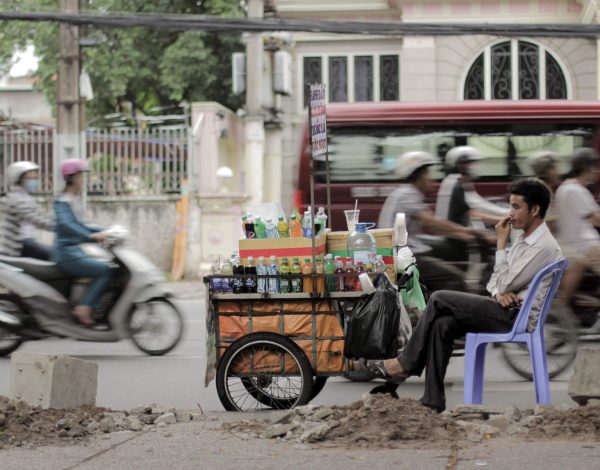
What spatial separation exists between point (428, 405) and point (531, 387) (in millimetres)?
2555

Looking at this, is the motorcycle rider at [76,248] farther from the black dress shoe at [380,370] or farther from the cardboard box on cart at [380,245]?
the black dress shoe at [380,370]

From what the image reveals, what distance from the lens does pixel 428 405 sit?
679cm

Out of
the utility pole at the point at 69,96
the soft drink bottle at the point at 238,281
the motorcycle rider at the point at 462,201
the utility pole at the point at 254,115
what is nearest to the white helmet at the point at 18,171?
the motorcycle rider at the point at 462,201

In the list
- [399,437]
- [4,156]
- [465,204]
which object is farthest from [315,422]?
[4,156]

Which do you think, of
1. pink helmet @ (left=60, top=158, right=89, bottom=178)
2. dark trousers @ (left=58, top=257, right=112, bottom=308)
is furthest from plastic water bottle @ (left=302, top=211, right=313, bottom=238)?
pink helmet @ (left=60, top=158, right=89, bottom=178)

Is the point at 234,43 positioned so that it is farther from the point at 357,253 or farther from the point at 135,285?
the point at 357,253

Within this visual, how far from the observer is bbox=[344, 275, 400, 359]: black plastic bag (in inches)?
282

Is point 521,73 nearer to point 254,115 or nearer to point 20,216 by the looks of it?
point 254,115

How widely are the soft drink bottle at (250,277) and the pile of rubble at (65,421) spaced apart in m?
0.87

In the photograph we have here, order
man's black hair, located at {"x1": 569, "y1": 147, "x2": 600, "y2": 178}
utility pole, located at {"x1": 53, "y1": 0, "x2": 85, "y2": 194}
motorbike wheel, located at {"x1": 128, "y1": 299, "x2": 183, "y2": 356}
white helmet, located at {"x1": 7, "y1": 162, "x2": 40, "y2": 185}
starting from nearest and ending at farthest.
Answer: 1. man's black hair, located at {"x1": 569, "y1": 147, "x2": 600, "y2": 178}
2. motorbike wheel, located at {"x1": 128, "y1": 299, "x2": 183, "y2": 356}
3. white helmet, located at {"x1": 7, "y1": 162, "x2": 40, "y2": 185}
4. utility pole, located at {"x1": 53, "y1": 0, "x2": 85, "y2": 194}

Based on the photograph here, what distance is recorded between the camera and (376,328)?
23.6 ft

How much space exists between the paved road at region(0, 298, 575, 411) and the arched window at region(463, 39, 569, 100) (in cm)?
1618

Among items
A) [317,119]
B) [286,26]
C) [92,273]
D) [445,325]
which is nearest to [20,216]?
[92,273]

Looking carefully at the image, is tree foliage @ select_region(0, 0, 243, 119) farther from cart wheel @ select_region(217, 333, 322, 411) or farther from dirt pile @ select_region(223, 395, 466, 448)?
dirt pile @ select_region(223, 395, 466, 448)
